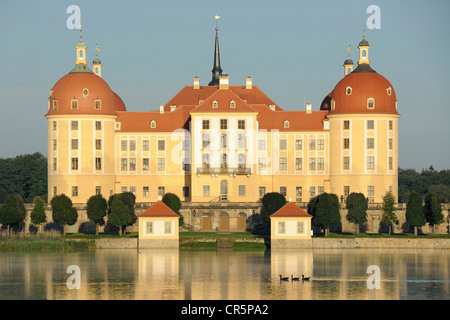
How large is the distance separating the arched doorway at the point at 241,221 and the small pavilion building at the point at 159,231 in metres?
12.5

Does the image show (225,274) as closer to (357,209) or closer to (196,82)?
(357,209)

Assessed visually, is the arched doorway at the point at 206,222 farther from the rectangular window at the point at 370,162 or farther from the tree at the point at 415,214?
the tree at the point at 415,214

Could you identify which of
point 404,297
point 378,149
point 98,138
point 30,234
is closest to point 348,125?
point 378,149

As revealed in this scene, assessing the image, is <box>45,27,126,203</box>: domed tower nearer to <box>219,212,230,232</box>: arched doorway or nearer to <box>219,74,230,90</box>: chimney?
<box>219,74,230,90</box>: chimney

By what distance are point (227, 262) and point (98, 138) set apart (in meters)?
31.4

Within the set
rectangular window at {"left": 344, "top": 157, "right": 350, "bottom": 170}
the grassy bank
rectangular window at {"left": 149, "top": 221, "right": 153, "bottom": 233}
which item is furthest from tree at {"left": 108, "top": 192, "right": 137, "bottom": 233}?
rectangular window at {"left": 344, "top": 157, "right": 350, "bottom": 170}

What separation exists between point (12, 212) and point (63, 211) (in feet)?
13.6

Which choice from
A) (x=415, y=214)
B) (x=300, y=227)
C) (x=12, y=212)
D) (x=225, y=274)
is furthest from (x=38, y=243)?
(x=415, y=214)

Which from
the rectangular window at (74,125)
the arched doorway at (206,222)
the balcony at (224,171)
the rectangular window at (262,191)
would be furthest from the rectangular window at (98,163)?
the rectangular window at (262,191)

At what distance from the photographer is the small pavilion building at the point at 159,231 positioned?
77688mm

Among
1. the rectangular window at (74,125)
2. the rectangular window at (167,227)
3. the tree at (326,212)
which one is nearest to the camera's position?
the rectangular window at (167,227)

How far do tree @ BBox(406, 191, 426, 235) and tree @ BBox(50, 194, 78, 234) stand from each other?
27.6 metres

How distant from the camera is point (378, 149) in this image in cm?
9550

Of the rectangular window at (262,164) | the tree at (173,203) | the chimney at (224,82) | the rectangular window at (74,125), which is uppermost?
Answer: the chimney at (224,82)
